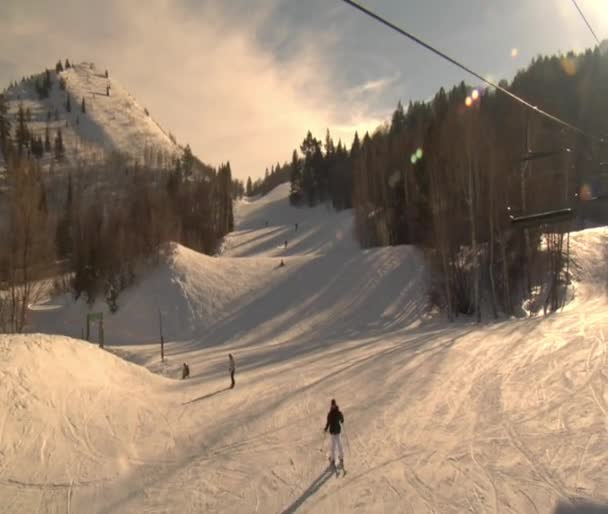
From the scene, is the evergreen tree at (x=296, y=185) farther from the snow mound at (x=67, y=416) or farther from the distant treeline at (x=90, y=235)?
the snow mound at (x=67, y=416)

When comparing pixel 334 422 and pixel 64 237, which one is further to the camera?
pixel 64 237

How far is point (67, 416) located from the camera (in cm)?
→ 1273

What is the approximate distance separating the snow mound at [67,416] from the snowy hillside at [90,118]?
112523mm

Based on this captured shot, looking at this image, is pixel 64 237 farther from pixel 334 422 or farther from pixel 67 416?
pixel 334 422

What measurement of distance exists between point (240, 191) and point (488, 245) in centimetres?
12111

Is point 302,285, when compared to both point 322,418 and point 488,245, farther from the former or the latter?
point 322,418

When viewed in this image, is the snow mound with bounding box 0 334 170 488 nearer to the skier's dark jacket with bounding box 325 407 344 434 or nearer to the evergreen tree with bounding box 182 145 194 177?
the skier's dark jacket with bounding box 325 407 344 434

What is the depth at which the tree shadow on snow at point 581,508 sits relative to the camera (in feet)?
25.5

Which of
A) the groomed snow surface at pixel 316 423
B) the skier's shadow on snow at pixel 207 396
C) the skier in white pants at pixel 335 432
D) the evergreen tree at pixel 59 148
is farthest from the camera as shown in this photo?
the evergreen tree at pixel 59 148

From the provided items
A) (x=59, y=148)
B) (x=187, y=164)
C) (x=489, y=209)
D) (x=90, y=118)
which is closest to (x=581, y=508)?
(x=489, y=209)

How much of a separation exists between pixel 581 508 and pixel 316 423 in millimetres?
6906

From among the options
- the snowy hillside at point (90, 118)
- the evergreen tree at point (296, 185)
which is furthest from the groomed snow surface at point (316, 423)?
the snowy hillside at point (90, 118)

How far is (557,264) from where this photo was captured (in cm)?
3228

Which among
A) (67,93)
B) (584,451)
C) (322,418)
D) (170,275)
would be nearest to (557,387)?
(584,451)
